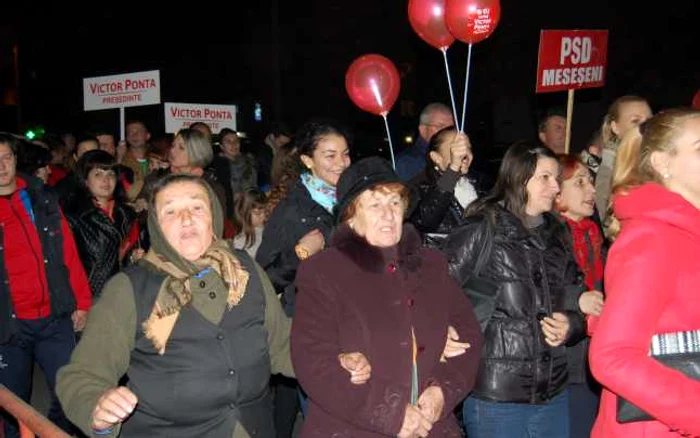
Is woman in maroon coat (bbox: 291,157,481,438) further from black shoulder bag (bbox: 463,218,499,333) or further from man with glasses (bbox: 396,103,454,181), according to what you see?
man with glasses (bbox: 396,103,454,181)

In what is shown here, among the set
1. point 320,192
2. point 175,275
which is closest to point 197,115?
point 320,192

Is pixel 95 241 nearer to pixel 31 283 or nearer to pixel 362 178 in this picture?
pixel 31 283

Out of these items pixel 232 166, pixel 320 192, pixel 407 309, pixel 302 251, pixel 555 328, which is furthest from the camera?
pixel 232 166

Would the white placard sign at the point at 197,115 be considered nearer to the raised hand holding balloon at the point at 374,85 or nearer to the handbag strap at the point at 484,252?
the raised hand holding balloon at the point at 374,85

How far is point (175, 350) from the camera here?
315cm

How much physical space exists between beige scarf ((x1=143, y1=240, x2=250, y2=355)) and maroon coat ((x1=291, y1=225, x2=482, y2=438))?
30 cm

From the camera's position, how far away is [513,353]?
401cm

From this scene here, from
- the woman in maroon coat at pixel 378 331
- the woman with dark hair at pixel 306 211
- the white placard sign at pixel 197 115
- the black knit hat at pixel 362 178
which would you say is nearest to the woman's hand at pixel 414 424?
the woman in maroon coat at pixel 378 331

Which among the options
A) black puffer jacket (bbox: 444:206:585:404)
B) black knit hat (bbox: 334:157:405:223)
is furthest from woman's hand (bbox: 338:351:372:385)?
black puffer jacket (bbox: 444:206:585:404)

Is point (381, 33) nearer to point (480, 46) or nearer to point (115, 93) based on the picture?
point (480, 46)

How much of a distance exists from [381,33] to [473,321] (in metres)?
Result: 21.6

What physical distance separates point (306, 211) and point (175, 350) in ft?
6.06

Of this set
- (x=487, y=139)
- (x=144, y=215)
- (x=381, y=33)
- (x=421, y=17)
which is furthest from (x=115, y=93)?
(x=381, y=33)

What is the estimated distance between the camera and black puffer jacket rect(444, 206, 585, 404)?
13.1 feet
